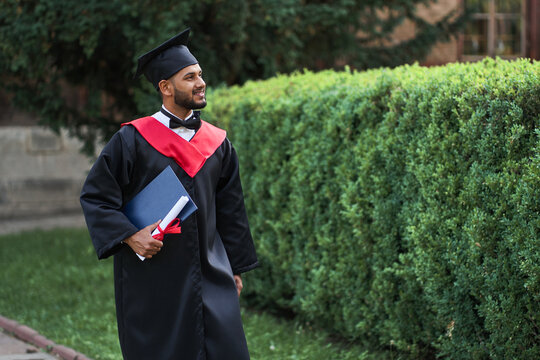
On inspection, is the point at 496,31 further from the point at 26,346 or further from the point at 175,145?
the point at 175,145

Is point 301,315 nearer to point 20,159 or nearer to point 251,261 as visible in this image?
point 251,261

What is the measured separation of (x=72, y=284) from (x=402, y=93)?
15.5ft

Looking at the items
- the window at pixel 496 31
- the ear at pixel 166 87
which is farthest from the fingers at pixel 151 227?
the window at pixel 496 31

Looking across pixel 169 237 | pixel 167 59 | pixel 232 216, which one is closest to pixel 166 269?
pixel 169 237

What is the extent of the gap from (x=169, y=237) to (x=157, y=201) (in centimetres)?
18

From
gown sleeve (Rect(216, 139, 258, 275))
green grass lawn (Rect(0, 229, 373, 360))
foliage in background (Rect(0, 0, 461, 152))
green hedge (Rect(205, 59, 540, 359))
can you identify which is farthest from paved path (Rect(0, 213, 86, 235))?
gown sleeve (Rect(216, 139, 258, 275))

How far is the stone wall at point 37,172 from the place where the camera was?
1360 cm

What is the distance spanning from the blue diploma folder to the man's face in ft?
1.03

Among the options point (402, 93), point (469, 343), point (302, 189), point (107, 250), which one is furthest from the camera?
point (302, 189)

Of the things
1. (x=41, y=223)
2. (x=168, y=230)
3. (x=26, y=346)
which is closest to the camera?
(x=168, y=230)

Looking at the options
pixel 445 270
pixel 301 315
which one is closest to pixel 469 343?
pixel 445 270

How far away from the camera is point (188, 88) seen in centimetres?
321

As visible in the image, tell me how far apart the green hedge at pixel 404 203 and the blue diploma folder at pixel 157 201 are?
1.66 metres

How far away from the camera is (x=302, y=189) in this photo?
5.48m
